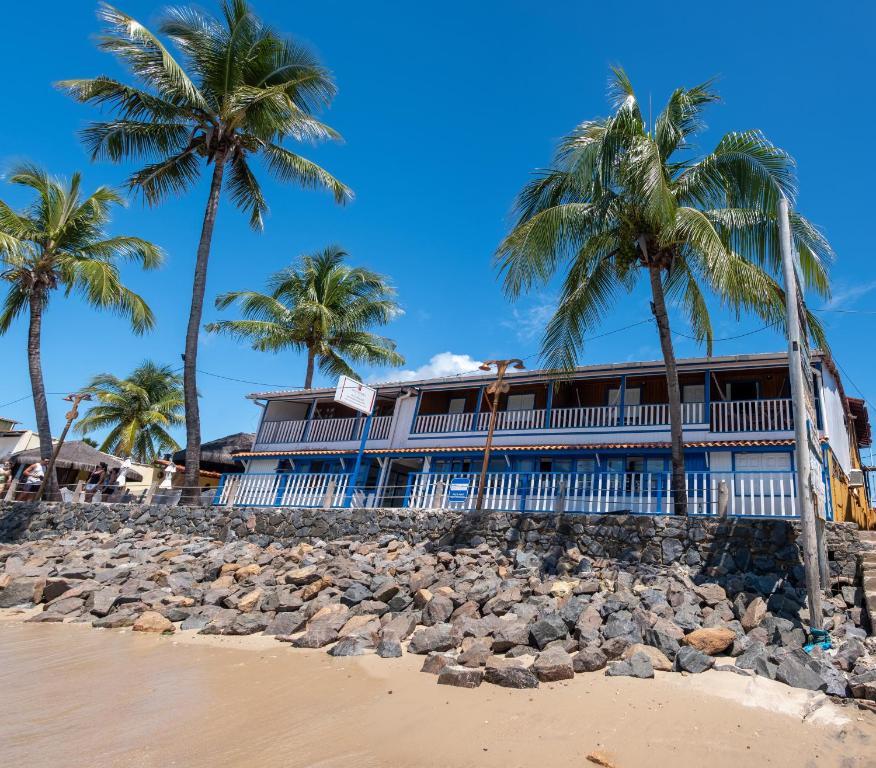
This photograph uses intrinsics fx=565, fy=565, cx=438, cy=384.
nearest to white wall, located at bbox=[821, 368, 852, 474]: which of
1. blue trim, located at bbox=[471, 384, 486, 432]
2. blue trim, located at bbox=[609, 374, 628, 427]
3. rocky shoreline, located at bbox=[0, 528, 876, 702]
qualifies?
blue trim, located at bbox=[609, 374, 628, 427]

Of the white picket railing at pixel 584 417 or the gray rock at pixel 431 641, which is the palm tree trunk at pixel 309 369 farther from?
the gray rock at pixel 431 641

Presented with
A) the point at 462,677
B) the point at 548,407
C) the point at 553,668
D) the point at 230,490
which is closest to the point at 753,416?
the point at 548,407

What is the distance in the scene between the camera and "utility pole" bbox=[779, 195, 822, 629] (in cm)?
711

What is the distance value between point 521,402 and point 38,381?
1585 centimetres

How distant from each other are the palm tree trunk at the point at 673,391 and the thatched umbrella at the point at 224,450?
1800 centimetres

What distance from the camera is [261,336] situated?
23.8 m

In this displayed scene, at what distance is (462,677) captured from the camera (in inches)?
225

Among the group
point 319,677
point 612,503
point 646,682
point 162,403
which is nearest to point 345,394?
point 612,503

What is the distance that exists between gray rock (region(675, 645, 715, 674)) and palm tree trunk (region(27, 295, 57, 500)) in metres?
19.1

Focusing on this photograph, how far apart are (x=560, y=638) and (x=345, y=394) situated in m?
10.6

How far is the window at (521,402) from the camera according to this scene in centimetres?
1933

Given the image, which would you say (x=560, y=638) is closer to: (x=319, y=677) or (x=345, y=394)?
(x=319, y=677)

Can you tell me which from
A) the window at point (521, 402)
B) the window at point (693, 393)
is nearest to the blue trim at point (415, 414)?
the window at point (521, 402)

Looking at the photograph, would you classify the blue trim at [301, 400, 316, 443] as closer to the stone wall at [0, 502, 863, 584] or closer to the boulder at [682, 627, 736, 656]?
the stone wall at [0, 502, 863, 584]
